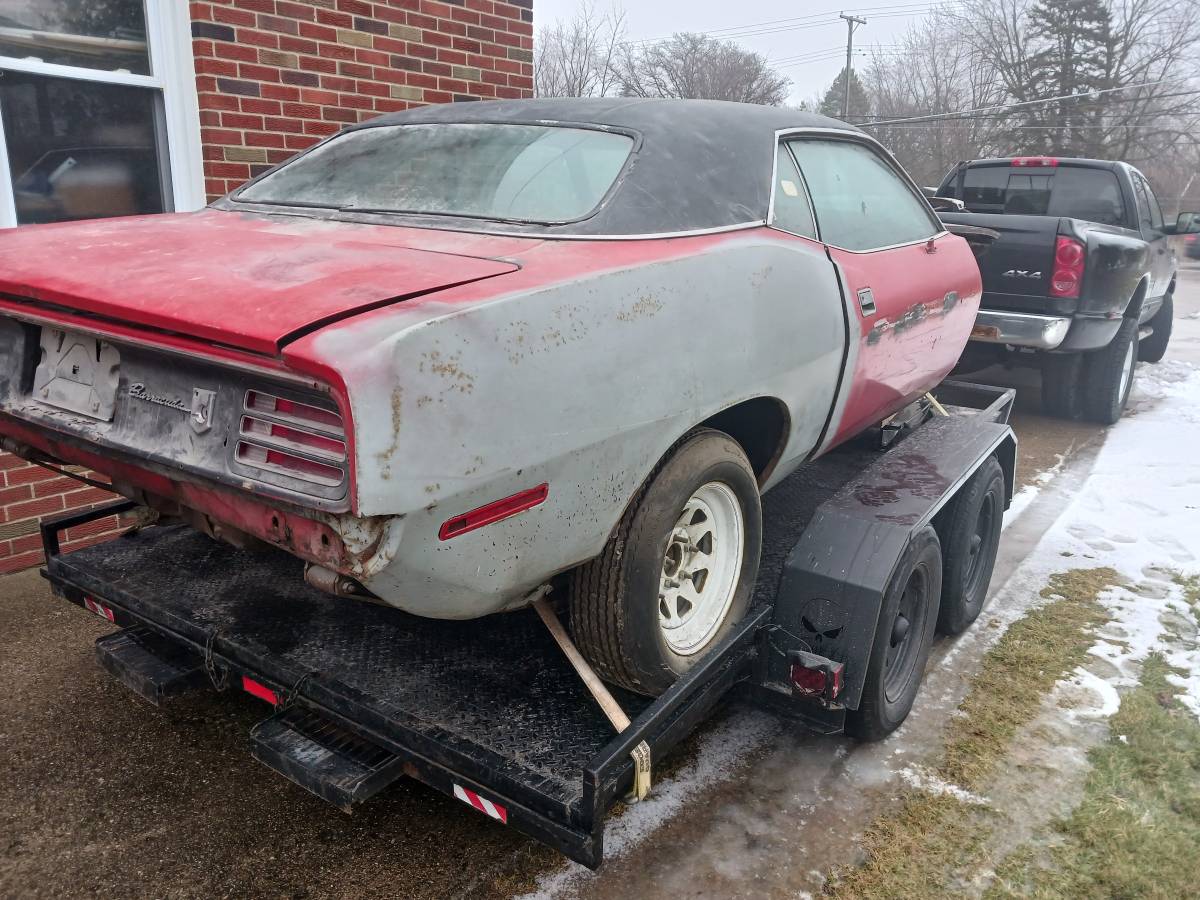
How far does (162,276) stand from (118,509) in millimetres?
1465

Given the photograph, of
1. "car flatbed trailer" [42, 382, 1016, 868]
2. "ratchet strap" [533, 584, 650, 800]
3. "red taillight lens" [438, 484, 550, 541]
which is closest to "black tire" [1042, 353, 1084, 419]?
"car flatbed trailer" [42, 382, 1016, 868]

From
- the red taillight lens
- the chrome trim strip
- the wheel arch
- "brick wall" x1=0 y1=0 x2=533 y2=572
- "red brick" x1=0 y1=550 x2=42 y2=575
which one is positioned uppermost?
"brick wall" x1=0 y1=0 x2=533 y2=572

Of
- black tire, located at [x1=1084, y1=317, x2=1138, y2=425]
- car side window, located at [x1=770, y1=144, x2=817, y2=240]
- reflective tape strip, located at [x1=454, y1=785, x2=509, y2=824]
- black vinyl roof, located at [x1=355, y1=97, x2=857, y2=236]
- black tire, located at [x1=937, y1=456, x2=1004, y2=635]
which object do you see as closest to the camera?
reflective tape strip, located at [x1=454, y1=785, x2=509, y2=824]

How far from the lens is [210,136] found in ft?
14.8

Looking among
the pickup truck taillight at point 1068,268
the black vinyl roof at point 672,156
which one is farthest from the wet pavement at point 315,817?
the pickup truck taillight at point 1068,268

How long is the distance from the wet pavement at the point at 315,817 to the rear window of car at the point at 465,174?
1693 millimetres

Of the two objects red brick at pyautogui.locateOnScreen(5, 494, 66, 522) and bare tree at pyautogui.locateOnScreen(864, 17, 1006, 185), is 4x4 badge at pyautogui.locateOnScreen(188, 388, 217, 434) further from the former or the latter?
bare tree at pyautogui.locateOnScreen(864, 17, 1006, 185)

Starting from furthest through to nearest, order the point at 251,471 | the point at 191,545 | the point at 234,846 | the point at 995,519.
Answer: the point at 995,519 < the point at 191,545 < the point at 234,846 < the point at 251,471

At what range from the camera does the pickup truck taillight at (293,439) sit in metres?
1.78

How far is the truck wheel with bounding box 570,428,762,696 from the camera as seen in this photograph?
92.8 inches

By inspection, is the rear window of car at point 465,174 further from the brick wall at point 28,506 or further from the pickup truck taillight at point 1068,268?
the pickup truck taillight at point 1068,268

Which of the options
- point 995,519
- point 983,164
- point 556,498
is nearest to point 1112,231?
point 983,164

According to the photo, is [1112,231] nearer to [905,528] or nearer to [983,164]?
[983,164]

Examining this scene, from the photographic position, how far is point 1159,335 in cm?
956
